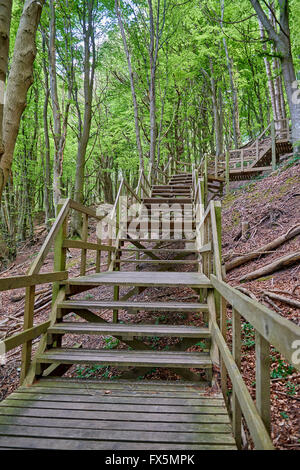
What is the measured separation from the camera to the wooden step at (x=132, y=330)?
302 cm

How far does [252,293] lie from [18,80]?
4.21 metres

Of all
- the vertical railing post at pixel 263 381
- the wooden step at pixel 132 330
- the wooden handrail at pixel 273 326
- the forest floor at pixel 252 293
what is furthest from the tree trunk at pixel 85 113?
the vertical railing post at pixel 263 381

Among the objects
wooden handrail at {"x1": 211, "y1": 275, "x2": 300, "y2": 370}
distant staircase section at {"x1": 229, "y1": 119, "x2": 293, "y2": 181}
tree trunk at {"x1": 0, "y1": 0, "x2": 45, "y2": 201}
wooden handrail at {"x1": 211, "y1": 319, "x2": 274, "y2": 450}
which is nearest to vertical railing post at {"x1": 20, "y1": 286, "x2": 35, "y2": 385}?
tree trunk at {"x1": 0, "y1": 0, "x2": 45, "y2": 201}

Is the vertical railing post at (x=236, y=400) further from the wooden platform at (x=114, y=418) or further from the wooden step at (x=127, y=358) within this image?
the wooden step at (x=127, y=358)

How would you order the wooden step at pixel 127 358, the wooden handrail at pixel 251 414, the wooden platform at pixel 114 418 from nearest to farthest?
the wooden handrail at pixel 251 414 → the wooden platform at pixel 114 418 → the wooden step at pixel 127 358

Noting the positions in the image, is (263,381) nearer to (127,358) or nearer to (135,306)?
(127,358)

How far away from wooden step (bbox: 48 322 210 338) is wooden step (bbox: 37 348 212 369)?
0.19 meters

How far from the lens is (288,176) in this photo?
26.7 ft

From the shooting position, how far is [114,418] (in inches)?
83.4

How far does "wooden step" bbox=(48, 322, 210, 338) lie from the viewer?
119 inches

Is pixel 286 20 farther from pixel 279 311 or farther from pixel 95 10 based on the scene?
pixel 279 311

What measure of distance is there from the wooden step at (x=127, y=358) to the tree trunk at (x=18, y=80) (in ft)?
6.72

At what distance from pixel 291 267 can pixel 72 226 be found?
8778 mm

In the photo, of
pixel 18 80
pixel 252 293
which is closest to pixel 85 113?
pixel 18 80
